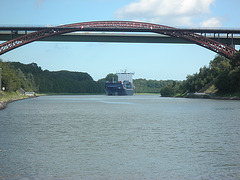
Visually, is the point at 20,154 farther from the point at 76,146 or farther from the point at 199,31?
the point at 199,31

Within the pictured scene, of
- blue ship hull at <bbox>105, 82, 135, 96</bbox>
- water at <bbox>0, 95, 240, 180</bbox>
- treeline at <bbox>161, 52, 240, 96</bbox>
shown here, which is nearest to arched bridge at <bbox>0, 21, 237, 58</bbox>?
treeline at <bbox>161, 52, 240, 96</bbox>

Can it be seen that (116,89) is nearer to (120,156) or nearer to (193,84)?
(193,84)

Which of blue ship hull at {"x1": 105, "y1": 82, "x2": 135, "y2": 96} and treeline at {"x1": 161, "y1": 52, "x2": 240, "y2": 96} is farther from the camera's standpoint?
blue ship hull at {"x1": 105, "y1": 82, "x2": 135, "y2": 96}

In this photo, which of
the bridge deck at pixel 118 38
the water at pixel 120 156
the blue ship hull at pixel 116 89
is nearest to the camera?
the water at pixel 120 156

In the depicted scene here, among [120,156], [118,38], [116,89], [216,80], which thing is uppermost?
[118,38]

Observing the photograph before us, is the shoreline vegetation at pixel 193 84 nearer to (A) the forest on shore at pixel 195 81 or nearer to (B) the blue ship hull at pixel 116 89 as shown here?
(A) the forest on shore at pixel 195 81

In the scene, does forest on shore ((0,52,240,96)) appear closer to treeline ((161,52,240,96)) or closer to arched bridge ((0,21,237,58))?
treeline ((161,52,240,96))

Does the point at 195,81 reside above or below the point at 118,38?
below

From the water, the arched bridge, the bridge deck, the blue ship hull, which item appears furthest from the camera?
the blue ship hull

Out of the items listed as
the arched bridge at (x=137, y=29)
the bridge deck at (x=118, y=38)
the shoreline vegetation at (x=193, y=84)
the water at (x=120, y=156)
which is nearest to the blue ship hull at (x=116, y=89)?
the shoreline vegetation at (x=193, y=84)

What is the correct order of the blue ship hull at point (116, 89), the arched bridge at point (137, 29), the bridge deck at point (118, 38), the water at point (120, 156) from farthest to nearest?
the blue ship hull at point (116, 89)
the bridge deck at point (118, 38)
the arched bridge at point (137, 29)
the water at point (120, 156)

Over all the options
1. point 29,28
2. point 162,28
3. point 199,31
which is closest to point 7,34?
point 29,28

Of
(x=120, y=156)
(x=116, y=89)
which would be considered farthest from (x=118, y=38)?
(x=120, y=156)

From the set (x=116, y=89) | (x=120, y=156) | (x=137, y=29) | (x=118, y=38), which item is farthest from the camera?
(x=116, y=89)
